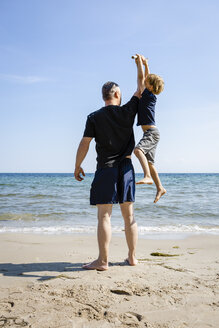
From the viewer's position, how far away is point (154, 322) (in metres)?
2.04

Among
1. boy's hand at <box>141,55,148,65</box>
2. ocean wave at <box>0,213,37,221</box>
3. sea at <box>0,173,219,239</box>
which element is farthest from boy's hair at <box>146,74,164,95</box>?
ocean wave at <box>0,213,37,221</box>

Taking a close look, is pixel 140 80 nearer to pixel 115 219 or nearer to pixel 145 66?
pixel 145 66

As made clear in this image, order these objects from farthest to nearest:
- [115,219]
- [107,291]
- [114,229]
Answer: [115,219] → [114,229] → [107,291]

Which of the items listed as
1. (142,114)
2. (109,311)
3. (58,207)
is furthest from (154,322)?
(58,207)

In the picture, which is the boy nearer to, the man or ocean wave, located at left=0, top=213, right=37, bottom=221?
the man

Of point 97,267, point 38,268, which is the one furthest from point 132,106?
point 38,268

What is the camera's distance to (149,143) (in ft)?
10.5

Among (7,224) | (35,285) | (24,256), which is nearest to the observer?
(35,285)

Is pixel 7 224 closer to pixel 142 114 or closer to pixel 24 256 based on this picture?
pixel 24 256

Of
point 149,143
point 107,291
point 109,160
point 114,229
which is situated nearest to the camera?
point 107,291

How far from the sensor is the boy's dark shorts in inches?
124

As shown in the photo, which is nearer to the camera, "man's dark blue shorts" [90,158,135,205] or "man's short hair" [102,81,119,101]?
"man's dark blue shorts" [90,158,135,205]

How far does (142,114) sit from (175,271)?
5.71ft

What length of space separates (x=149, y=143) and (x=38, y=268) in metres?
1.89
